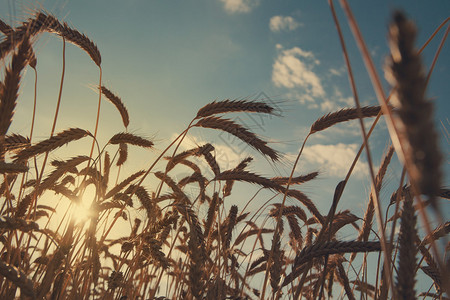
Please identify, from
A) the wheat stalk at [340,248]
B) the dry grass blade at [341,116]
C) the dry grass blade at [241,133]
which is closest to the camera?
the wheat stalk at [340,248]

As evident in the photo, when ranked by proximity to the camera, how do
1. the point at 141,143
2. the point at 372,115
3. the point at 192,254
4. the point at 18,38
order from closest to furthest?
the point at 192,254 → the point at 18,38 → the point at 372,115 → the point at 141,143

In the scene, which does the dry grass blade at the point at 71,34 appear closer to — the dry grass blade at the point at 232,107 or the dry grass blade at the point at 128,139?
the dry grass blade at the point at 128,139

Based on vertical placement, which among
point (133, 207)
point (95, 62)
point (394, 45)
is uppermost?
point (95, 62)

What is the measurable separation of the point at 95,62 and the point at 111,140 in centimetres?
96

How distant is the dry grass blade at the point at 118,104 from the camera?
3949 millimetres

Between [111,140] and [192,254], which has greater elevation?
[111,140]

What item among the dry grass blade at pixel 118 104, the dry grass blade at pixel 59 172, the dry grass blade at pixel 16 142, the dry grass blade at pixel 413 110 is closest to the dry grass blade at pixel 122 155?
the dry grass blade at pixel 118 104

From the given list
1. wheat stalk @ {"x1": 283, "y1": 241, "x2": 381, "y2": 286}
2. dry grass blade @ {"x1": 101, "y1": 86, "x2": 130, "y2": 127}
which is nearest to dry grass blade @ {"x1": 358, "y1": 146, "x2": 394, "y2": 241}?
wheat stalk @ {"x1": 283, "y1": 241, "x2": 381, "y2": 286}

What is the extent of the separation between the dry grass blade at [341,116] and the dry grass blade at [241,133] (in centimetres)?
48

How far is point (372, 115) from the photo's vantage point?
2730 mm

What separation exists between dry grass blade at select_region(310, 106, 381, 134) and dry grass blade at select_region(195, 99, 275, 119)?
517 millimetres

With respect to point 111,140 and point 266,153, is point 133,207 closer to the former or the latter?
point 111,140

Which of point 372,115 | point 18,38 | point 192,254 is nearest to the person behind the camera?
point 192,254

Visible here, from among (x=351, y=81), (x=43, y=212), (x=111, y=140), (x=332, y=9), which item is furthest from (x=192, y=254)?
(x=43, y=212)
